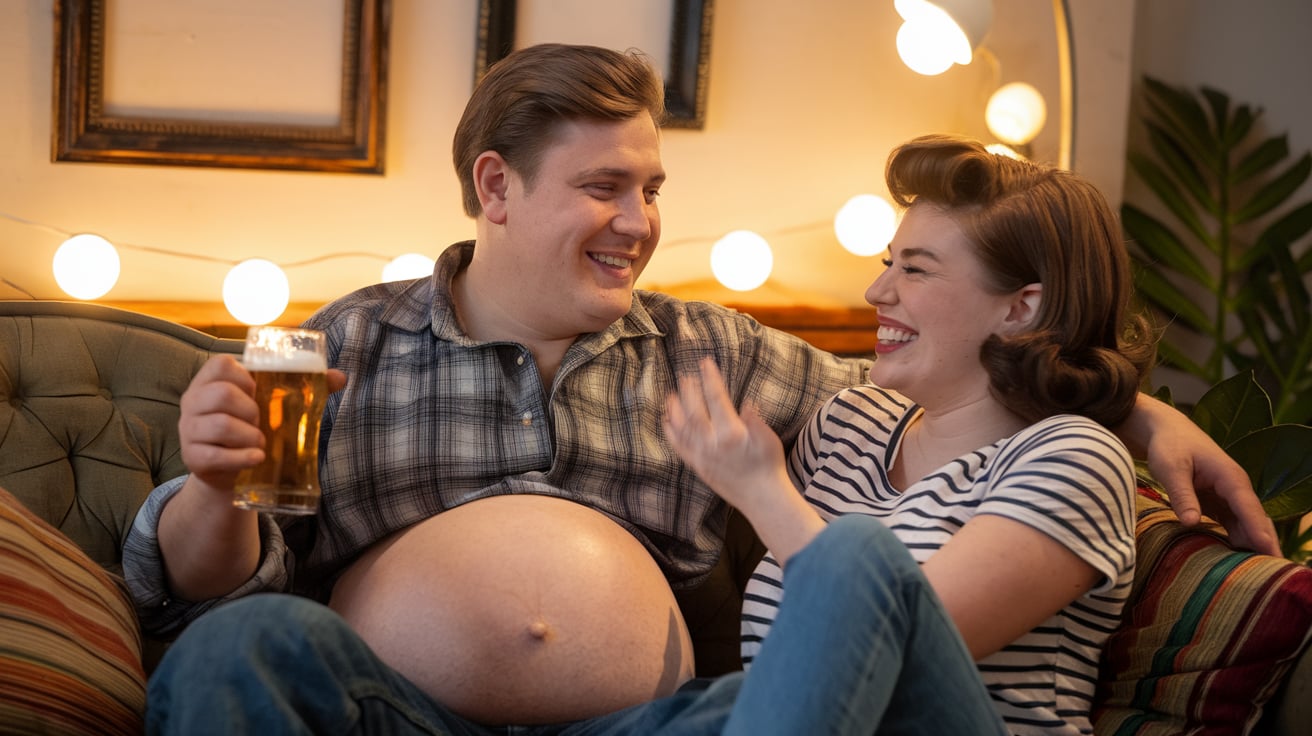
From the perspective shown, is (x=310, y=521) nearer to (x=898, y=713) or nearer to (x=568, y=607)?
(x=568, y=607)

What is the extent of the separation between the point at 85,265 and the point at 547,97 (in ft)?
3.53

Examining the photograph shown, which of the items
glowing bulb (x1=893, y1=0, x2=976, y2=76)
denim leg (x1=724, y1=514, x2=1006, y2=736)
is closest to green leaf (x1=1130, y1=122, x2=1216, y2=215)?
glowing bulb (x1=893, y1=0, x2=976, y2=76)

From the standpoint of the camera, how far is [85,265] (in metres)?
2.25

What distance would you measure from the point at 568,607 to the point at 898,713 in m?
0.49

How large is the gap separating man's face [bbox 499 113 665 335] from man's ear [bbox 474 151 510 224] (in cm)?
2

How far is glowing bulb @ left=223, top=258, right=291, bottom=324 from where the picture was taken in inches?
92.0

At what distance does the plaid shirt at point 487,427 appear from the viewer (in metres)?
1.64

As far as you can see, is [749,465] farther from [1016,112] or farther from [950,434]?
[1016,112]

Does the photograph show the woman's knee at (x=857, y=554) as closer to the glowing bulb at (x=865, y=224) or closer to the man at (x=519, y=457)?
the man at (x=519, y=457)

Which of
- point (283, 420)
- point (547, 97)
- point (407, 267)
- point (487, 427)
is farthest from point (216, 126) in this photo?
point (283, 420)

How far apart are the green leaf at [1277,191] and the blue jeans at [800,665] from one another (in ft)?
8.20

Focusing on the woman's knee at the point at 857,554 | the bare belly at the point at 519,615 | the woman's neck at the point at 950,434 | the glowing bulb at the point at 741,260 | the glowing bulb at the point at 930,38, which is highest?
the glowing bulb at the point at 930,38

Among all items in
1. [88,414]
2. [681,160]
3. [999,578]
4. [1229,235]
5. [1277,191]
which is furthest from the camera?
[1229,235]

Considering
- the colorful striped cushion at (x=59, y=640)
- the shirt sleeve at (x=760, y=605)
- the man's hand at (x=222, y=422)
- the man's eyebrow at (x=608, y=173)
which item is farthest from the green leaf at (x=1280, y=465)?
the colorful striped cushion at (x=59, y=640)
